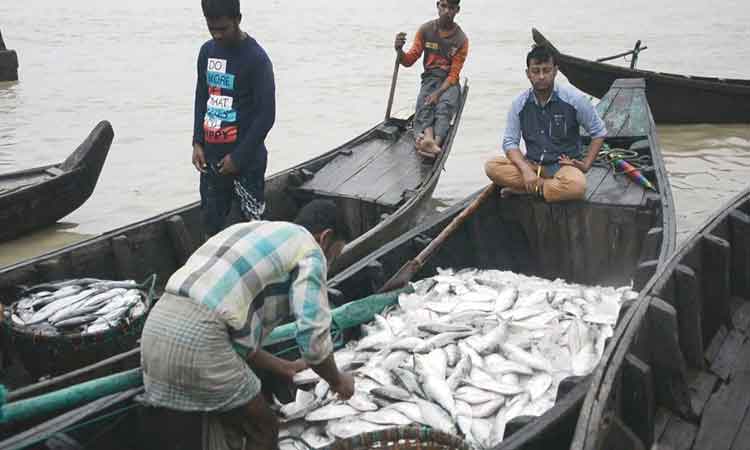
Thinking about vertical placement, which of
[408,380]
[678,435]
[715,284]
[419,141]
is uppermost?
[419,141]

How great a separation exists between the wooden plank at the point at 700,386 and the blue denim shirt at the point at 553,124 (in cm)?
244

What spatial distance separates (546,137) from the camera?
6.45m

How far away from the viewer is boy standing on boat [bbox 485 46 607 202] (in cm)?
620

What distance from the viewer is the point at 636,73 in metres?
13.0

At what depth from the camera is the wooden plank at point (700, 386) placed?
4.17 metres

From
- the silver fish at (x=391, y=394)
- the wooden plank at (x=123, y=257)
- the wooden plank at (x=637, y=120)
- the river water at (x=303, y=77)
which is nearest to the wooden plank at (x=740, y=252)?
the wooden plank at (x=637, y=120)

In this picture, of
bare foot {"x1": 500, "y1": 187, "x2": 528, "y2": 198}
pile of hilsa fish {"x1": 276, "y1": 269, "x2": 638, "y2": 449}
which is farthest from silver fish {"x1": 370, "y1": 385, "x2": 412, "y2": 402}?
bare foot {"x1": 500, "y1": 187, "x2": 528, "y2": 198}

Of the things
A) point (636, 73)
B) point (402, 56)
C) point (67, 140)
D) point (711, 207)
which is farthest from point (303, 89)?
point (711, 207)

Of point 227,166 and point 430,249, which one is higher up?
point 227,166

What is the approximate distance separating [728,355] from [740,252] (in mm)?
979

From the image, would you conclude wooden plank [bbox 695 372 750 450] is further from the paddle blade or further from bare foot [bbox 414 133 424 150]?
bare foot [bbox 414 133 424 150]

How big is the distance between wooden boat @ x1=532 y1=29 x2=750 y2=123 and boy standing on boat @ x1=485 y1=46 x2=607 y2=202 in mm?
7009

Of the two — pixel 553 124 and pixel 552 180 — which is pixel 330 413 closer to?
pixel 552 180

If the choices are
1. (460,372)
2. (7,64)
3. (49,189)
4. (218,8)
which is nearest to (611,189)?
(460,372)
